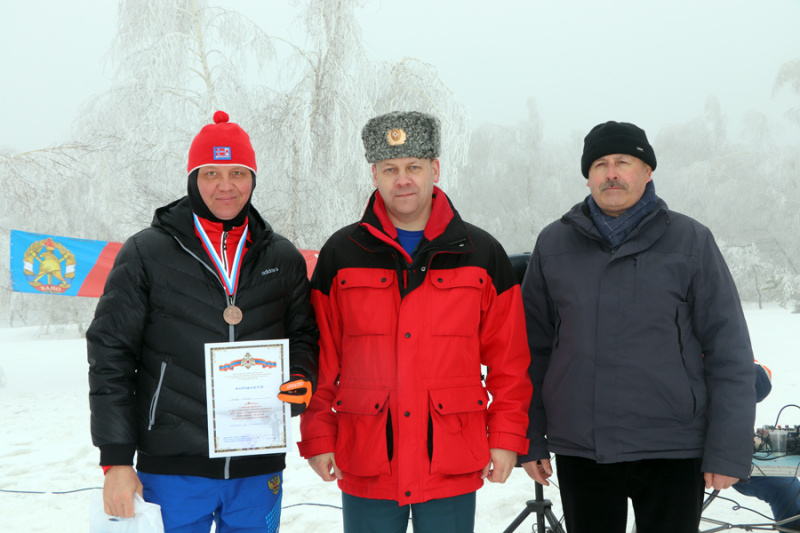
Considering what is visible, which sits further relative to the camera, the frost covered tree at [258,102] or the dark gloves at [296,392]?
the frost covered tree at [258,102]

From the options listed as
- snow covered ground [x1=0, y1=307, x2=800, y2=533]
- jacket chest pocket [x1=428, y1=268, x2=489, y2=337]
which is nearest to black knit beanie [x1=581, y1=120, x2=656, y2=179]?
jacket chest pocket [x1=428, y1=268, x2=489, y2=337]

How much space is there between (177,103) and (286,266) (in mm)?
8853

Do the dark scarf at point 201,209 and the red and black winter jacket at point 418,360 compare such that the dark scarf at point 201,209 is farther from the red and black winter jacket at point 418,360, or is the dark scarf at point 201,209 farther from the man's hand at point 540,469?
the man's hand at point 540,469

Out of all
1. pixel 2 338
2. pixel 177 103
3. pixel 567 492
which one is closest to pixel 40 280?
pixel 177 103

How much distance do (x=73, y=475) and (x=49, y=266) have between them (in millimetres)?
3547

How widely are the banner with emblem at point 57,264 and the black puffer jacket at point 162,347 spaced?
18.7ft

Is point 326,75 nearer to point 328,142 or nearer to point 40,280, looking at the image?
point 328,142

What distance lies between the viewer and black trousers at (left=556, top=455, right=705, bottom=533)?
172 cm

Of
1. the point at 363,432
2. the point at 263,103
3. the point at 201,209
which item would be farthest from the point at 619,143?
the point at 263,103

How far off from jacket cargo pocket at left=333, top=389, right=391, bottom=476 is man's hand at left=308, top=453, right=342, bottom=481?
3 centimetres

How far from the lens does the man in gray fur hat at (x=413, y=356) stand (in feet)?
5.65

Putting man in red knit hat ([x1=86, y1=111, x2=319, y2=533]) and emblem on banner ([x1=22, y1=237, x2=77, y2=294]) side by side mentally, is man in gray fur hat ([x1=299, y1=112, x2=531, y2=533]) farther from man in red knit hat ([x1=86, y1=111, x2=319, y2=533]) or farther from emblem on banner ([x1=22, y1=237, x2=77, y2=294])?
emblem on banner ([x1=22, y1=237, x2=77, y2=294])

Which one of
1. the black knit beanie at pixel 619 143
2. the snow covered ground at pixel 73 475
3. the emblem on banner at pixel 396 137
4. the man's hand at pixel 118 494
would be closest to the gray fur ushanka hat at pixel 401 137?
the emblem on banner at pixel 396 137

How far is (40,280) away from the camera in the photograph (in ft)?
22.5
